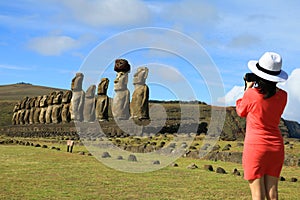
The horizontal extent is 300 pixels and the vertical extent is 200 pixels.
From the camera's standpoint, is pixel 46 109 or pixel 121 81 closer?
pixel 121 81

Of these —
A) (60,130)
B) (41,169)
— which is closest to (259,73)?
(41,169)

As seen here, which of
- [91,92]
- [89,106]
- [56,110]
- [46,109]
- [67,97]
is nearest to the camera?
[89,106]

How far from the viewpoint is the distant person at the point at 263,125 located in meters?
5.55

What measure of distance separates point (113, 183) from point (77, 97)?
3334cm

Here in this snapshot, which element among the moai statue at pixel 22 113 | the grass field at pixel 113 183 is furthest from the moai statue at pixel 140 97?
the moai statue at pixel 22 113

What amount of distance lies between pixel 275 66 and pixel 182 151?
49.2 ft

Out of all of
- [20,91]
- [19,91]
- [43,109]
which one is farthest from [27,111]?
[19,91]

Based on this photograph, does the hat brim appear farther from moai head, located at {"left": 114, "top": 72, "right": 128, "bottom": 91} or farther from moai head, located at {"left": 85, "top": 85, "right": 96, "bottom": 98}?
moai head, located at {"left": 85, "top": 85, "right": 96, "bottom": 98}

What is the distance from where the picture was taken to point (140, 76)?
3372cm

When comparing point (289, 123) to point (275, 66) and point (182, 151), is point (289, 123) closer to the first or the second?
point (182, 151)

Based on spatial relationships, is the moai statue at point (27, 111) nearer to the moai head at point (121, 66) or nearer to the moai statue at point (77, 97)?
the moai statue at point (77, 97)

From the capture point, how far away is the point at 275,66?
18.6 ft

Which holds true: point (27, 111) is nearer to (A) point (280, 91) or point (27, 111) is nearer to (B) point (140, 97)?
(B) point (140, 97)

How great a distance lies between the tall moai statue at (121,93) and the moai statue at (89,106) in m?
5.42
